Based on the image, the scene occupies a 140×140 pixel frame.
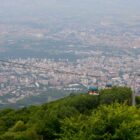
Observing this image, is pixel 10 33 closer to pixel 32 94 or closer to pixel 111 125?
pixel 32 94

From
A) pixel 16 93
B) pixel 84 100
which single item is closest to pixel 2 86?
pixel 16 93

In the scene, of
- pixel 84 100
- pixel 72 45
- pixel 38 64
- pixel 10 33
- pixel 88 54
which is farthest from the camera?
pixel 10 33

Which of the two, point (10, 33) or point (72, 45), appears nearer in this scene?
point (72, 45)

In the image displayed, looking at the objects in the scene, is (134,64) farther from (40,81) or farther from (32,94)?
(32,94)

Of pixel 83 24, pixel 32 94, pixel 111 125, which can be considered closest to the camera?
pixel 111 125

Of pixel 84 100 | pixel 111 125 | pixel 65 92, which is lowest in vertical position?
pixel 65 92

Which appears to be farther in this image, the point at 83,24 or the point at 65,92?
the point at 83,24

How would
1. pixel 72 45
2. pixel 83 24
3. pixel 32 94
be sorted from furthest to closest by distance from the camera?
pixel 83 24 → pixel 72 45 → pixel 32 94

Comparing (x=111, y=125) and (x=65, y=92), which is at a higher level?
(x=111, y=125)

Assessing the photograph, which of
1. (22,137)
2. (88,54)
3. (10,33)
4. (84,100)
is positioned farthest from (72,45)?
(22,137)
